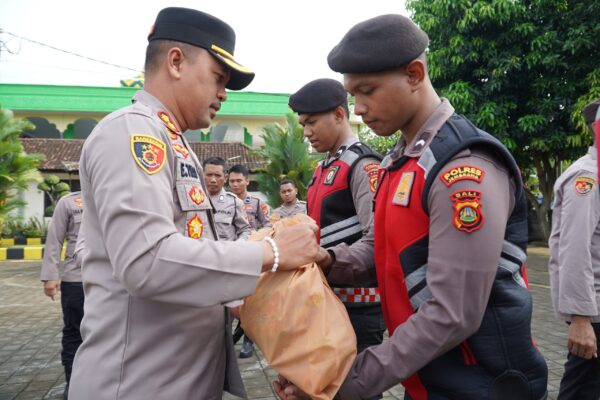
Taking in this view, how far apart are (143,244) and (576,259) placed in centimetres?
226

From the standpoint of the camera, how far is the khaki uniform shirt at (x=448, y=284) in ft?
4.12

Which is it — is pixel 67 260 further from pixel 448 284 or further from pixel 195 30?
pixel 448 284

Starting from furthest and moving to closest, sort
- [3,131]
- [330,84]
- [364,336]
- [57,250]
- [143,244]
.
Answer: [3,131] < [57,250] < [330,84] < [364,336] < [143,244]

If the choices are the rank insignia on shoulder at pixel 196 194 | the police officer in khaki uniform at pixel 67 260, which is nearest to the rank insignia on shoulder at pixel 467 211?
the rank insignia on shoulder at pixel 196 194

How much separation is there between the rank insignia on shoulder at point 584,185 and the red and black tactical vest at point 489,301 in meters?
1.29

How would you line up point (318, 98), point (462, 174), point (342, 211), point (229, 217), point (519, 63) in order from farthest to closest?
point (519, 63)
point (229, 217)
point (318, 98)
point (342, 211)
point (462, 174)

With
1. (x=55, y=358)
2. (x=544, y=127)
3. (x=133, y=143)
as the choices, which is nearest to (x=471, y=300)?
(x=133, y=143)

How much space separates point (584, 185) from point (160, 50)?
225cm

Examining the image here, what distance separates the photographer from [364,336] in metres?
2.66

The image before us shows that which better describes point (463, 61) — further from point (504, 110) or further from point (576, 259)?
point (576, 259)

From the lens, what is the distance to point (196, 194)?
58.3 inches

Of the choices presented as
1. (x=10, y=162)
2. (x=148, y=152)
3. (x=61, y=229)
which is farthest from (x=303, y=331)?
(x=10, y=162)

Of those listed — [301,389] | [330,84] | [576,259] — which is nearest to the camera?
[301,389]

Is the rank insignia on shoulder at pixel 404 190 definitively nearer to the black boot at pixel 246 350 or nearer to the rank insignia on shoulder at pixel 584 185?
the rank insignia on shoulder at pixel 584 185
